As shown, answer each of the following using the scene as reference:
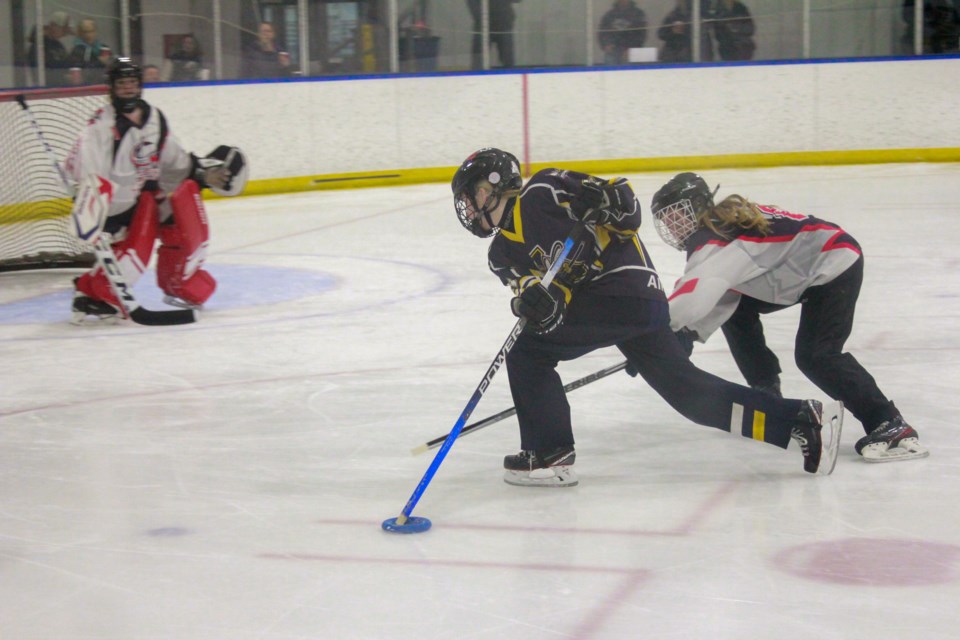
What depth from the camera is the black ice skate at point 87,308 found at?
5.19 metres

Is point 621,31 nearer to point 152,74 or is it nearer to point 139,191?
point 152,74

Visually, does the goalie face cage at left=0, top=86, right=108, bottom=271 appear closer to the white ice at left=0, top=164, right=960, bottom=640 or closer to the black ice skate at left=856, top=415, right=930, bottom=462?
the white ice at left=0, top=164, right=960, bottom=640

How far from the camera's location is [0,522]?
2.75 meters

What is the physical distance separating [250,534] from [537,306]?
764 mm

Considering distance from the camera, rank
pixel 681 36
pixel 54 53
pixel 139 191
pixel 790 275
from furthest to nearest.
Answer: pixel 681 36 < pixel 54 53 < pixel 139 191 < pixel 790 275

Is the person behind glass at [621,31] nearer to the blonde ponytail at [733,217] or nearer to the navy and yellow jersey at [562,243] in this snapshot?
the blonde ponytail at [733,217]

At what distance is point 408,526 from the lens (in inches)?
102

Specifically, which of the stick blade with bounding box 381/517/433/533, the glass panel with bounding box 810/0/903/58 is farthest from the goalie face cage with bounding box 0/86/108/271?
the glass panel with bounding box 810/0/903/58

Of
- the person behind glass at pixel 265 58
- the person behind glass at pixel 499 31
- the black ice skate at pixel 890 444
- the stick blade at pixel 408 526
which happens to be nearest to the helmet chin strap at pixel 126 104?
the stick blade at pixel 408 526

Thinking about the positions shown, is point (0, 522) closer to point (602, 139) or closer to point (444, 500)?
point (444, 500)

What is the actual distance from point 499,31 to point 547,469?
803 cm

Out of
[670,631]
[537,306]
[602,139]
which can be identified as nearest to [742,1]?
[602,139]

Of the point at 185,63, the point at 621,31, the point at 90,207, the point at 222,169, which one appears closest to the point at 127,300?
the point at 90,207

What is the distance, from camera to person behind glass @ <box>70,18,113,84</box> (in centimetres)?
879
